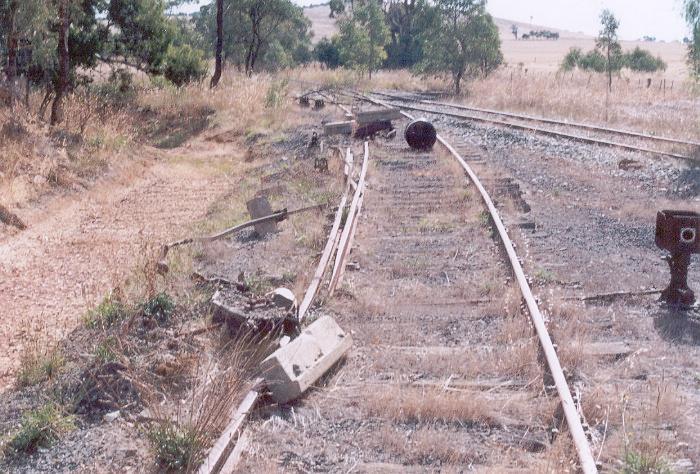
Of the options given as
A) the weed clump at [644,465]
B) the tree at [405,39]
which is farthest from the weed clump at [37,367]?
the tree at [405,39]

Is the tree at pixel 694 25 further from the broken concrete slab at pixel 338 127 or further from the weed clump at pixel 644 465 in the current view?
the weed clump at pixel 644 465

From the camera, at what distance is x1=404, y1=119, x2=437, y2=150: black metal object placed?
16.6 meters

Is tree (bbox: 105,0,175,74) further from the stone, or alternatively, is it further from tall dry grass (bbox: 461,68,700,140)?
the stone

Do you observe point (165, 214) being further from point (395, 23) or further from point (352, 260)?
point (395, 23)

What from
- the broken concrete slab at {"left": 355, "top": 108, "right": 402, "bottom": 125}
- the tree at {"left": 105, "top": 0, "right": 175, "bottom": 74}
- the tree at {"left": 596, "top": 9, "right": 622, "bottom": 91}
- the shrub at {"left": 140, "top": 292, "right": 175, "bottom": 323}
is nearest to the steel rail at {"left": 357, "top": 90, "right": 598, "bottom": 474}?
the shrub at {"left": 140, "top": 292, "right": 175, "bottom": 323}

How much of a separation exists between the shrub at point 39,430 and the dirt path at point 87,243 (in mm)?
1360

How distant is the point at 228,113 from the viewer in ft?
81.1

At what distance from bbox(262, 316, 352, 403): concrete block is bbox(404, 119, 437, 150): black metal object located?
11.0 m

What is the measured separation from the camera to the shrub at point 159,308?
6.56m

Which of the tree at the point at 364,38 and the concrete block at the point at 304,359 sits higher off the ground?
the tree at the point at 364,38

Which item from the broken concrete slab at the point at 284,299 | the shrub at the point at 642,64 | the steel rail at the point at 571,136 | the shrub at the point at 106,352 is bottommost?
the shrub at the point at 106,352

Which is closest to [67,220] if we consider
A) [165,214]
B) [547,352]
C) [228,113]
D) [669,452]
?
[165,214]

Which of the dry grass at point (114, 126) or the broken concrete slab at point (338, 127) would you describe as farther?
the broken concrete slab at point (338, 127)

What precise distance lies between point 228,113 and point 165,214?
12.2 metres
